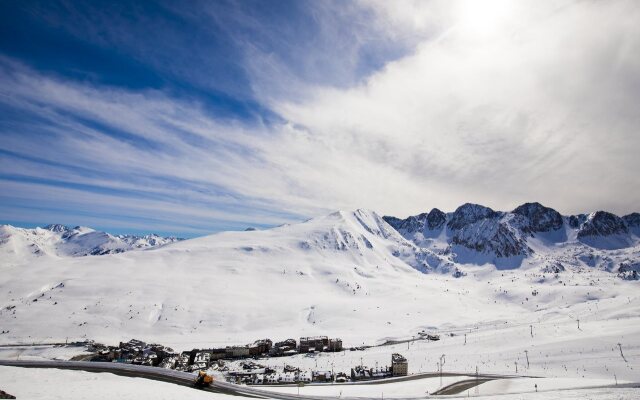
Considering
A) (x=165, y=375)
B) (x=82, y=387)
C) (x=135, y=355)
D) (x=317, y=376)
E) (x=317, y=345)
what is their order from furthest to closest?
(x=317, y=345) < (x=135, y=355) < (x=317, y=376) < (x=165, y=375) < (x=82, y=387)

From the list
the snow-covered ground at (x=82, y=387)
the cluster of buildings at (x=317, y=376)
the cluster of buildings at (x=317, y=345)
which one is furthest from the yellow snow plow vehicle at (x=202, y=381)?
the cluster of buildings at (x=317, y=345)

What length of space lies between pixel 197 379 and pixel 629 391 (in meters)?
52.9

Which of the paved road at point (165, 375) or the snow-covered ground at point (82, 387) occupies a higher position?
the snow-covered ground at point (82, 387)

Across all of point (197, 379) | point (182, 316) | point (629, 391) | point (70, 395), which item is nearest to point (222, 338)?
point (182, 316)

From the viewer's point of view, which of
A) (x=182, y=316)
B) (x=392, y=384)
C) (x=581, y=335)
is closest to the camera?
(x=392, y=384)

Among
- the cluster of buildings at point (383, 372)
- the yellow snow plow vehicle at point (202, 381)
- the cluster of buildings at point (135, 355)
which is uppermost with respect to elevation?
the yellow snow plow vehicle at point (202, 381)

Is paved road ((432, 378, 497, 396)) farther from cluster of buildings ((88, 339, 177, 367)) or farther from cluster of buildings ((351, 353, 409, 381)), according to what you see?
cluster of buildings ((88, 339, 177, 367))

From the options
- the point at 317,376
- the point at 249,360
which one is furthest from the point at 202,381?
the point at 249,360

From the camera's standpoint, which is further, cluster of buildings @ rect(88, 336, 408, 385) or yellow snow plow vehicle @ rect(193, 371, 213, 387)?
cluster of buildings @ rect(88, 336, 408, 385)

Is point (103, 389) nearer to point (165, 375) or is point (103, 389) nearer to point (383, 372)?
point (165, 375)

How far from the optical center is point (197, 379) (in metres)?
48.8

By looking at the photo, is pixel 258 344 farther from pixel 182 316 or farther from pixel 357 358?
pixel 182 316

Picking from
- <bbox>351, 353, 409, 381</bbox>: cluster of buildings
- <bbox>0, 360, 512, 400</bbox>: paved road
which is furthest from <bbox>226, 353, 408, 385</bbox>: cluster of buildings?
<bbox>0, 360, 512, 400</bbox>: paved road

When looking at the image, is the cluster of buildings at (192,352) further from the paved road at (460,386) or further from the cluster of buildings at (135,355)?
the paved road at (460,386)
